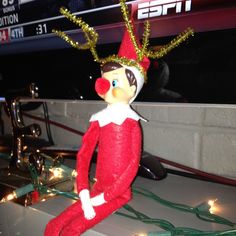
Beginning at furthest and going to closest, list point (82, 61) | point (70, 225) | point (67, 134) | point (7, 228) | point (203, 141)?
point (67, 134), point (82, 61), point (203, 141), point (7, 228), point (70, 225)

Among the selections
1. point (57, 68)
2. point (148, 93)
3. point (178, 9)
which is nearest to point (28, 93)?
point (57, 68)

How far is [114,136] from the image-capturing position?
0.45 metres

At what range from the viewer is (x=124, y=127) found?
0.45 meters

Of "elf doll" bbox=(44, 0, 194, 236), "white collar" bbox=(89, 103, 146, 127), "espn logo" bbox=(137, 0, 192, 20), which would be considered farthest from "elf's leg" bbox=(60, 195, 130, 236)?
"espn logo" bbox=(137, 0, 192, 20)

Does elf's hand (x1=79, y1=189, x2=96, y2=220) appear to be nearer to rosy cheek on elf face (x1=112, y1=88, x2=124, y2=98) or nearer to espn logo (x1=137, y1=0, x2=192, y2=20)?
rosy cheek on elf face (x1=112, y1=88, x2=124, y2=98)

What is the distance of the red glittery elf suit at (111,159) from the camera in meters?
0.42

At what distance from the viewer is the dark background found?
552mm

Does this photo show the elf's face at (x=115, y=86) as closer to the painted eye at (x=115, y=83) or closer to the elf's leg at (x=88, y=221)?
the painted eye at (x=115, y=83)

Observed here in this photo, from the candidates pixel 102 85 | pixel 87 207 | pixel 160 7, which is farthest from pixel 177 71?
pixel 87 207

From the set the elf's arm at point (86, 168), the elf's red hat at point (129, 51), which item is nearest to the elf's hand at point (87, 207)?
the elf's arm at point (86, 168)

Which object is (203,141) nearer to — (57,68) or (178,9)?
(178,9)

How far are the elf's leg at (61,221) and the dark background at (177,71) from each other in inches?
13.1

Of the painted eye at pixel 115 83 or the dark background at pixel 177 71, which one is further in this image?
the dark background at pixel 177 71

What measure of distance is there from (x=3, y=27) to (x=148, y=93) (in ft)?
1.79
